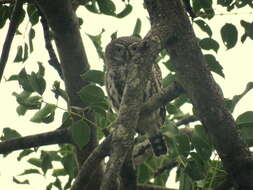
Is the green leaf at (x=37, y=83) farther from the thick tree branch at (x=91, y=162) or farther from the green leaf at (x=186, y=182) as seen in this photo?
the green leaf at (x=186, y=182)

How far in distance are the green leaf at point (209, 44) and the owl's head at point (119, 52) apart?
8.04 feet

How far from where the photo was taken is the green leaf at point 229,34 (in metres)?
2.86

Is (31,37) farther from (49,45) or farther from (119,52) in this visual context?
(119,52)

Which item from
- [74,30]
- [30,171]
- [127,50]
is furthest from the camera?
[127,50]

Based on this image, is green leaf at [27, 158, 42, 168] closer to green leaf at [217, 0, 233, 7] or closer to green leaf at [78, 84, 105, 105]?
green leaf at [78, 84, 105, 105]

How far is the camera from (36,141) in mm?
3504

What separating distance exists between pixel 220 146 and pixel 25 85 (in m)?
1.12

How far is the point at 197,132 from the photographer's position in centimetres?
294

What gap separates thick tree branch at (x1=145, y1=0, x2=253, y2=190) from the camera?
2734 millimetres

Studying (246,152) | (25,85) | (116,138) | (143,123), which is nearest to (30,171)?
(25,85)

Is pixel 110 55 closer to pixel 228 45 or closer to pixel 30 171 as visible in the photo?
pixel 30 171

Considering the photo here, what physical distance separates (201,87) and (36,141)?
4.21 feet

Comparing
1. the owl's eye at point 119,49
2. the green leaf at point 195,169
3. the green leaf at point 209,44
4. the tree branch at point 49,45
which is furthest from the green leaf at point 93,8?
the owl's eye at point 119,49

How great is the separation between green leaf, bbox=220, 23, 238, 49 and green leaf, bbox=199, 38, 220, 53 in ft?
0.17
